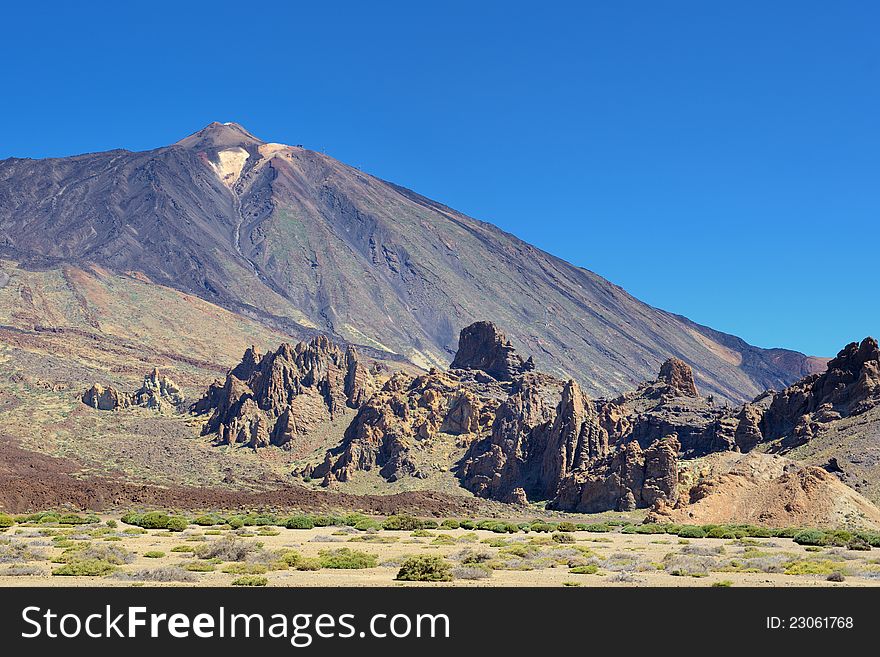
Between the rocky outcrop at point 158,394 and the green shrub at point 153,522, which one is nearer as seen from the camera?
the green shrub at point 153,522

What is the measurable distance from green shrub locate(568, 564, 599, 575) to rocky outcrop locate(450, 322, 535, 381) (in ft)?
371

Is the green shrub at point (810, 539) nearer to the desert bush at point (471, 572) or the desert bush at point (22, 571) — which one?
the desert bush at point (471, 572)

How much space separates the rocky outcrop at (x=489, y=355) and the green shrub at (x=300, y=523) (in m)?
94.3

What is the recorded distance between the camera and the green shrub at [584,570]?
3029cm

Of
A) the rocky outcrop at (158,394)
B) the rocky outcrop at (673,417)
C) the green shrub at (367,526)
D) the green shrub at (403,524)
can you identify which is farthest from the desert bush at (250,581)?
the rocky outcrop at (158,394)

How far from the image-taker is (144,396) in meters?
145

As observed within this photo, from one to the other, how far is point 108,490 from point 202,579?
4291 centimetres

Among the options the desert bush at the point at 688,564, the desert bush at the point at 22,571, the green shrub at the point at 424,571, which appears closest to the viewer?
the green shrub at the point at 424,571

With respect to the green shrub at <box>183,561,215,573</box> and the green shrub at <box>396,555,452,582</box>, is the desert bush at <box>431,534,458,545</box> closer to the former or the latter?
the green shrub at <box>396,555,452,582</box>

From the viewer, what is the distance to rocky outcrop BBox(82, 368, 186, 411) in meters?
139

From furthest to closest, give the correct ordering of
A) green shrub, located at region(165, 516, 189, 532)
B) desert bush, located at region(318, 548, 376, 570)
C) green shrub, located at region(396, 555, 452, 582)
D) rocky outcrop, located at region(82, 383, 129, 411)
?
rocky outcrop, located at region(82, 383, 129, 411), green shrub, located at region(165, 516, 189, 532), desert bush, located at region(318, 548, 376, 570), green shrub, located at region(396, 555, 452, 582)

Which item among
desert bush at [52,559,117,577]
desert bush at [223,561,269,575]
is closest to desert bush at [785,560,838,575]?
desert bush at [223,561,269,575]

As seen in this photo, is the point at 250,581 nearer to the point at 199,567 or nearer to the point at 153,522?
the point at 199,567

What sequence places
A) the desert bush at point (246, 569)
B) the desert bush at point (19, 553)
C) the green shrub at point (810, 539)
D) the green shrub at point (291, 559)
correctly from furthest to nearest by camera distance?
the green shrub at point (810, 539), the green shrub at point (291, 559), the desert bush at point (19, 553), the desert bush at point (246, 569)
